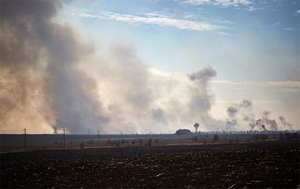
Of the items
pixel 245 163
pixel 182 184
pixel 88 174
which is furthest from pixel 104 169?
pixel 245 163

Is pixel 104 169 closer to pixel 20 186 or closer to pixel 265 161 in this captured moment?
pixel 20 186

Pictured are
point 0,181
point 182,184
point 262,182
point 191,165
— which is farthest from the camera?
point 191,165

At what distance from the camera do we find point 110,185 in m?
33.8

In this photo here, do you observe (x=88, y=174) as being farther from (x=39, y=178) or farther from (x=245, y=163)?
(x=245, y=163)

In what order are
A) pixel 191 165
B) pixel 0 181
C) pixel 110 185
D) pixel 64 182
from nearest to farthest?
pixel 110 185
pixel 64 182
pixel 0 181
pixel 191 165

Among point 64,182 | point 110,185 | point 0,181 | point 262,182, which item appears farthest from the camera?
point 0,181

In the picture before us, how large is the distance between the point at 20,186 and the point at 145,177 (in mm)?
15401

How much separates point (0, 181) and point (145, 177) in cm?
1975

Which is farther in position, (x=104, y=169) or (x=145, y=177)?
(x=104, y=169)

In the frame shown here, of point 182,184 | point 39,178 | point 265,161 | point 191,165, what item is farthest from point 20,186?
A: point 265,161

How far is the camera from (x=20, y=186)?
35.7 metres

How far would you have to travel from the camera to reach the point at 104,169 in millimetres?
45062

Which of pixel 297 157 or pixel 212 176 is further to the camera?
pixel 297 157

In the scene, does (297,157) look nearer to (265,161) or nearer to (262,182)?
(265,161)
